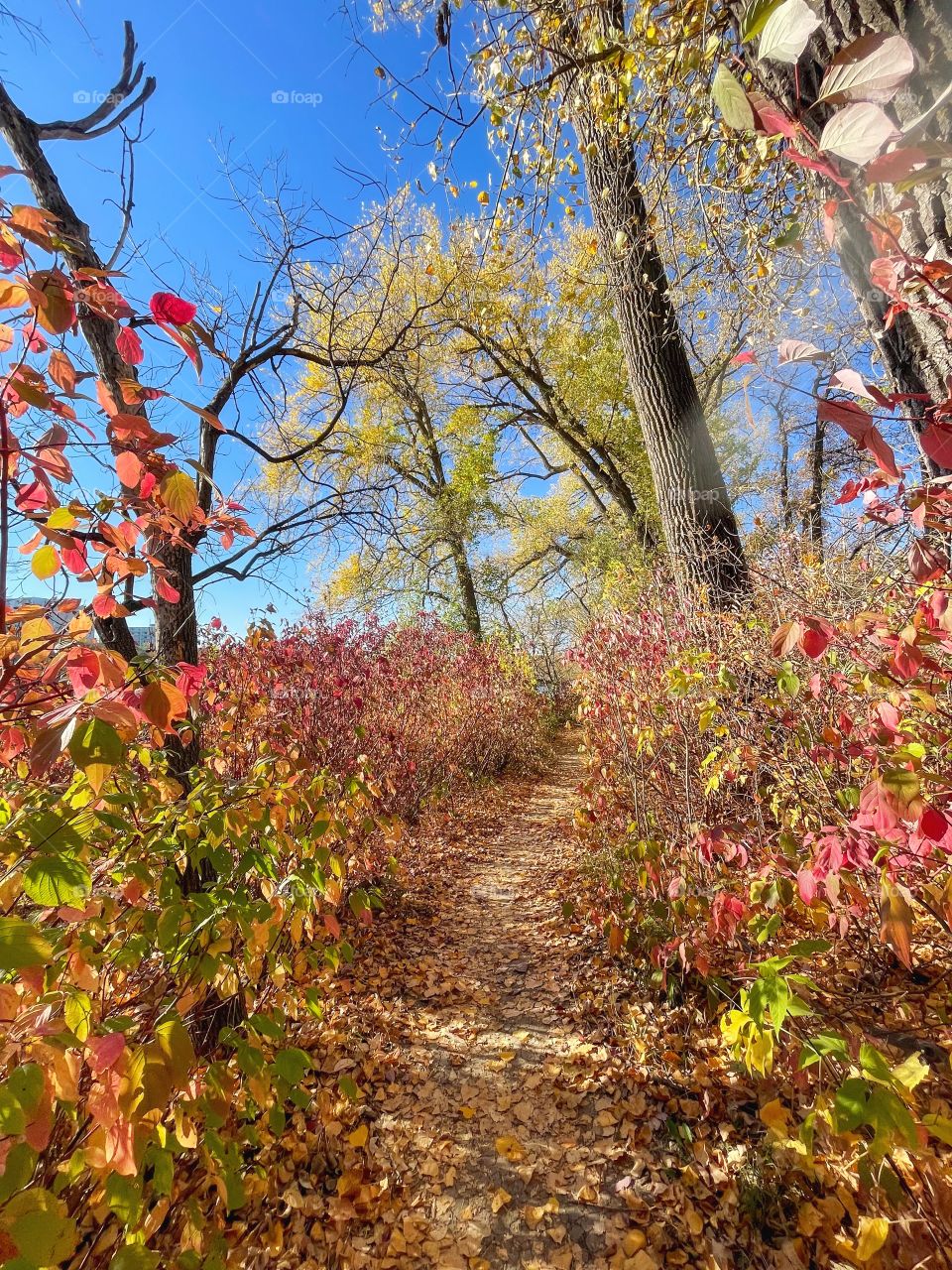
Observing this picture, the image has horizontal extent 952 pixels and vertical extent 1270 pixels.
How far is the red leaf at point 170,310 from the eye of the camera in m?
1.00

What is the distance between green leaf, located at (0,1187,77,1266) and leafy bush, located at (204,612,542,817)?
177 cm

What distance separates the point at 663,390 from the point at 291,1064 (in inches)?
195

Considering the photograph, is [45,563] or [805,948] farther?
[45,563]

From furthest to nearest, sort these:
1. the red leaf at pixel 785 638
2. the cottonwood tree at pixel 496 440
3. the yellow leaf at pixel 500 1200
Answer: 1. the cottonwood tree at pixel 496 440
2. the yellow leaf at pixel 500 1200
3. the red leaf at pixel 785 638

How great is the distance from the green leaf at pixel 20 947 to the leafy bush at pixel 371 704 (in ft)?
5.74

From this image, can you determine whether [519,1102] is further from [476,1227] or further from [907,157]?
[907,157]

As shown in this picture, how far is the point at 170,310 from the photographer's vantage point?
101cm

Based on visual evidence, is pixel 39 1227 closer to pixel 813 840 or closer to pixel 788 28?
pixel 788 28

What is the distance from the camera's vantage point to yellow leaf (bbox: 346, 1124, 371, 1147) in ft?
7.13

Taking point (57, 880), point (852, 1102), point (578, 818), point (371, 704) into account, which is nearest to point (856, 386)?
point (852, 1102)

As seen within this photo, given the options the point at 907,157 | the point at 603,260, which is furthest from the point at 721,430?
the point at 907,157

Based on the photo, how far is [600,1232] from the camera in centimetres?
177

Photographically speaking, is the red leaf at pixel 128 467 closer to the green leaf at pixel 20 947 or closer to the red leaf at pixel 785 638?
the green leaf at pixel 20 947

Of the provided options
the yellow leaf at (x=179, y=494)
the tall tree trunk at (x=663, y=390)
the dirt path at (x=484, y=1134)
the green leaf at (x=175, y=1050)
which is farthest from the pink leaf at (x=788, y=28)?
the tall tree trunk at (x=663, y=390)
